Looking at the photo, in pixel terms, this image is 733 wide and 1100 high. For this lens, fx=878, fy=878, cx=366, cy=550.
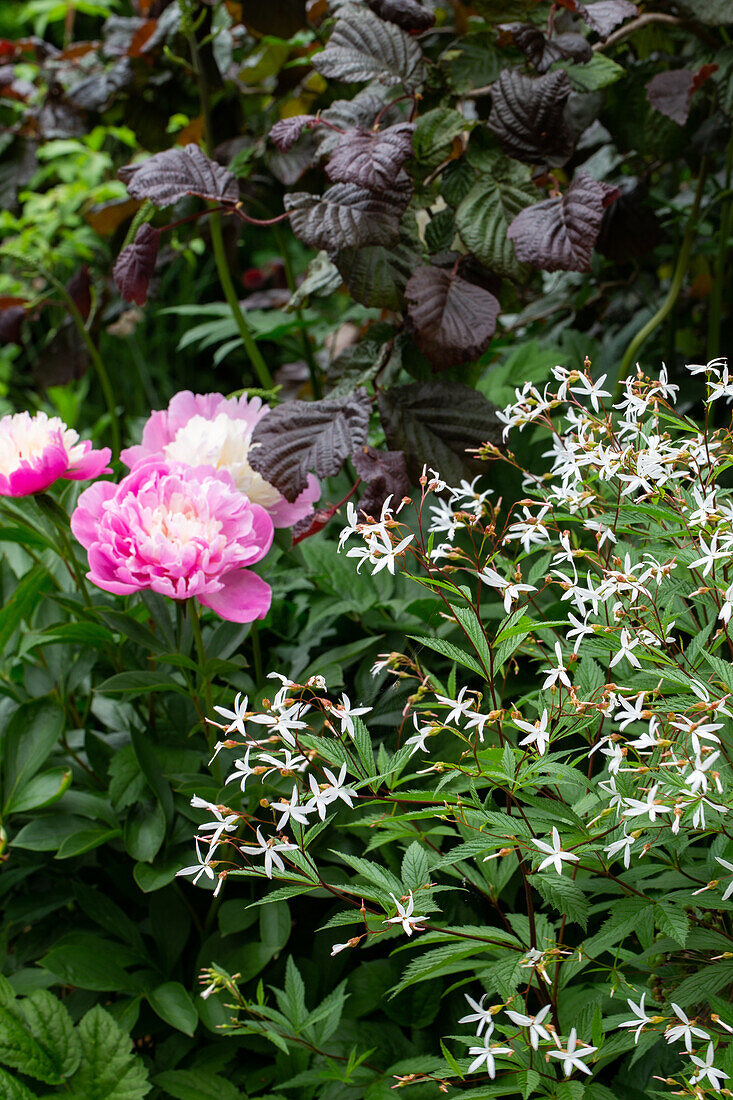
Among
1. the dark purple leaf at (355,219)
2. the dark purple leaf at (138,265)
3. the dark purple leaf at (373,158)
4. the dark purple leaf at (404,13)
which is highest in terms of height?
the dark purple leaf at (404,13)

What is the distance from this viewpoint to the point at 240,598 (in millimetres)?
776

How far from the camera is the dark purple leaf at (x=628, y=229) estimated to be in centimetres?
125

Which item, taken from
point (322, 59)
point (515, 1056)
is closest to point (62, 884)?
point (515, 1056)

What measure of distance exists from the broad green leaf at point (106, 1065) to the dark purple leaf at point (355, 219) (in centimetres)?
76

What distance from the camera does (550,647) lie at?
77cm

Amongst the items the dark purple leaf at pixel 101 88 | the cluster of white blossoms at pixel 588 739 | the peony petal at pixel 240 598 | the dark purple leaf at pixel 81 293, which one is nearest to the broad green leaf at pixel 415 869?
the cluster of white blossoms at pixel 588 739

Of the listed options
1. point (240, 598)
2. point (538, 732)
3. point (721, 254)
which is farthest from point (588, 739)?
point (721, 254)

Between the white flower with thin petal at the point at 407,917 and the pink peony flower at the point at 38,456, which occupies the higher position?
the pink peony flower at the point at 38,456

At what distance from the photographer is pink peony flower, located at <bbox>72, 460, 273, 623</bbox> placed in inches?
28.0

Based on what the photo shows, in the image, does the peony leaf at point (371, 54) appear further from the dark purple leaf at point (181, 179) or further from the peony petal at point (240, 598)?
the peony petal at point (240, 598)

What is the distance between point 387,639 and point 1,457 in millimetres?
429

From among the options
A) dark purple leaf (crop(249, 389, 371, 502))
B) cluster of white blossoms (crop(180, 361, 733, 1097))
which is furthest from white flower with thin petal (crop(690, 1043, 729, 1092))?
dark purple leaf (crop(249, 389, 371, 502))

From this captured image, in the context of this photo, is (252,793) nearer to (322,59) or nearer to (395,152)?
(395,152)

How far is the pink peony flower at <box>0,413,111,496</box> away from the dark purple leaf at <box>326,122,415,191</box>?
370mm
